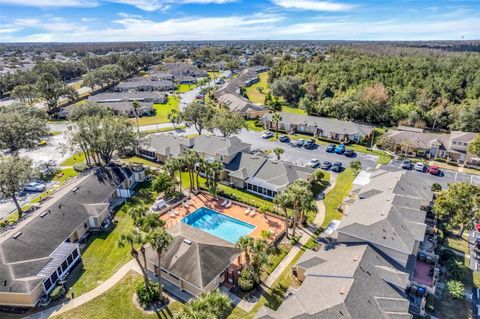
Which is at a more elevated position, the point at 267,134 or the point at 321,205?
the point at 267,134

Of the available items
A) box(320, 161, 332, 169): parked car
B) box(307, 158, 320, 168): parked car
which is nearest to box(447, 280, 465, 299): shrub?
box(320, 161, 332, 169): parked car

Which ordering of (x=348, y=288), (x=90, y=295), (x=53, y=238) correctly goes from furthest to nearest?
(x=53, y=238) → (x=90, y=295) → (x=348, y=288)

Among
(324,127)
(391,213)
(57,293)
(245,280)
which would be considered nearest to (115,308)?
(57,293)

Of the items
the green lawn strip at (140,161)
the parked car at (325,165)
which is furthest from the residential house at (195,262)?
the parked car at (325,165)

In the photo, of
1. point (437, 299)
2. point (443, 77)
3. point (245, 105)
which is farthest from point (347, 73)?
point (437, 299)

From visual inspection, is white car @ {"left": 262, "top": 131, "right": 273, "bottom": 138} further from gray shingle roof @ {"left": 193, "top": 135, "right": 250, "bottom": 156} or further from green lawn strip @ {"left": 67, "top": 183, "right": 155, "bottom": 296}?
green lawn strip @ {"left": 67, "top": 183, "right": 155, "bottom": 296}

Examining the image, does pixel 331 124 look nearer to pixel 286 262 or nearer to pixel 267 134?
pixel 267 134

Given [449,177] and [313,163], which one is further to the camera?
[313,163]

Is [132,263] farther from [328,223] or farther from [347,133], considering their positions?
[347,133]
